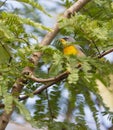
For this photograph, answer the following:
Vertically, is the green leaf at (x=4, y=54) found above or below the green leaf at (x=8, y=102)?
above

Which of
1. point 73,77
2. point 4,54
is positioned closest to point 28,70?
point 4,54

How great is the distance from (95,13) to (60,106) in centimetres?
28

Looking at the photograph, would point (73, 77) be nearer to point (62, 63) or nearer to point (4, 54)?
point (62, 63)

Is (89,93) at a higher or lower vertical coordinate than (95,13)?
lower

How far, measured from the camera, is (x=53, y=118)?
3.00 ft

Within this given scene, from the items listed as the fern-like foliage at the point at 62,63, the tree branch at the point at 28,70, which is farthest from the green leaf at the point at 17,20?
the tree branch at the point at 28,70

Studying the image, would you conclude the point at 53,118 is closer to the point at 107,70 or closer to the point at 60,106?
the point at 60,106

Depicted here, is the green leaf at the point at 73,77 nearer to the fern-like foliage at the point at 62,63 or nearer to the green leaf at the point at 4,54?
the fern-like foliage at the point at 62,63

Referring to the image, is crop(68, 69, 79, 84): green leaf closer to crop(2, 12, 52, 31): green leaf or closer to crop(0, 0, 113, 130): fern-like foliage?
crop(0, 0, 113, 130): fern-like foliage

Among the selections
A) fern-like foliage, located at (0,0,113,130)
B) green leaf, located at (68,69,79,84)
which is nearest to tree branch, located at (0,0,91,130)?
fern-like foliage, located at (0,0,113,130)

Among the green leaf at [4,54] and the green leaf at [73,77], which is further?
the green leaf at [4,54]

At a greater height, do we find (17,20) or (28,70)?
(17,20)

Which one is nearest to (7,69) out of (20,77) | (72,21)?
(20,77)

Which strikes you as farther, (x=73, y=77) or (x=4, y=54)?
(x=4, y=54)
